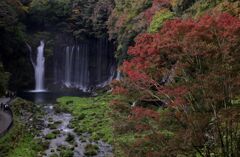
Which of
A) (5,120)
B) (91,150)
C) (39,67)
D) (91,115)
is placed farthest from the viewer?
(39,67)

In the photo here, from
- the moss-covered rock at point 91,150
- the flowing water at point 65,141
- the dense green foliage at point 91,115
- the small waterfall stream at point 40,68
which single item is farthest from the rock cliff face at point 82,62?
the moss-covered rock at point 91,150

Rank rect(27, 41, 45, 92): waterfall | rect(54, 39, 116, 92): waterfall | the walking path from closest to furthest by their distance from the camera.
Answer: the walking path → rect(27, 41, 45, 92): waterfall → rect(54, 39, 116, 92): waterfall

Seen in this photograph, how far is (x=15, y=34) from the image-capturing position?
5575 cm

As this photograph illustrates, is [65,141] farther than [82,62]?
No

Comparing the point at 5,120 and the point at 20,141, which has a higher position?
the point at 5,120

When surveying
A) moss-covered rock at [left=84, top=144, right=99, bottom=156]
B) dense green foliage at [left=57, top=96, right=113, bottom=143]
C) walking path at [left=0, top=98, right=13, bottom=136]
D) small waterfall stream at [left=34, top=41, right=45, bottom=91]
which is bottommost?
moss-covered rock at [left=84, top=144, right=99, bottom=156]

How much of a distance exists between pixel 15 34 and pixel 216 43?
46665 millimetres

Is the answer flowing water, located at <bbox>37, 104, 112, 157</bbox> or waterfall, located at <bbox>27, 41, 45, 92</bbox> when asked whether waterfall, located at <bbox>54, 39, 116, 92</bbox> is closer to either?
waterfall, located at <bbox>27, 41, 45, 92</bbox>

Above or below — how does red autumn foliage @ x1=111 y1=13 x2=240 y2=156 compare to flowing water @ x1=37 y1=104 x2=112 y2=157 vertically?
above

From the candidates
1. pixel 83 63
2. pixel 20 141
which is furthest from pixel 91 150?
pixel 83 63

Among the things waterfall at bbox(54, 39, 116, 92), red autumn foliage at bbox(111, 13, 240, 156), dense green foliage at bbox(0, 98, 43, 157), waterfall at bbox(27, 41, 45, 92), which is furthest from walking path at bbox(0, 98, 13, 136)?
waterfall at bbox(54, 39, 116, 92)

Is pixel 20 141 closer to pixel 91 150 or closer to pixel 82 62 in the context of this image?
pixel 91 150

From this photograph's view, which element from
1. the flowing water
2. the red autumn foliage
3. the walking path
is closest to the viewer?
the red autumn foliage

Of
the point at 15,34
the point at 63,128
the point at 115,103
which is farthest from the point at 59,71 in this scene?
the point at 115,103
